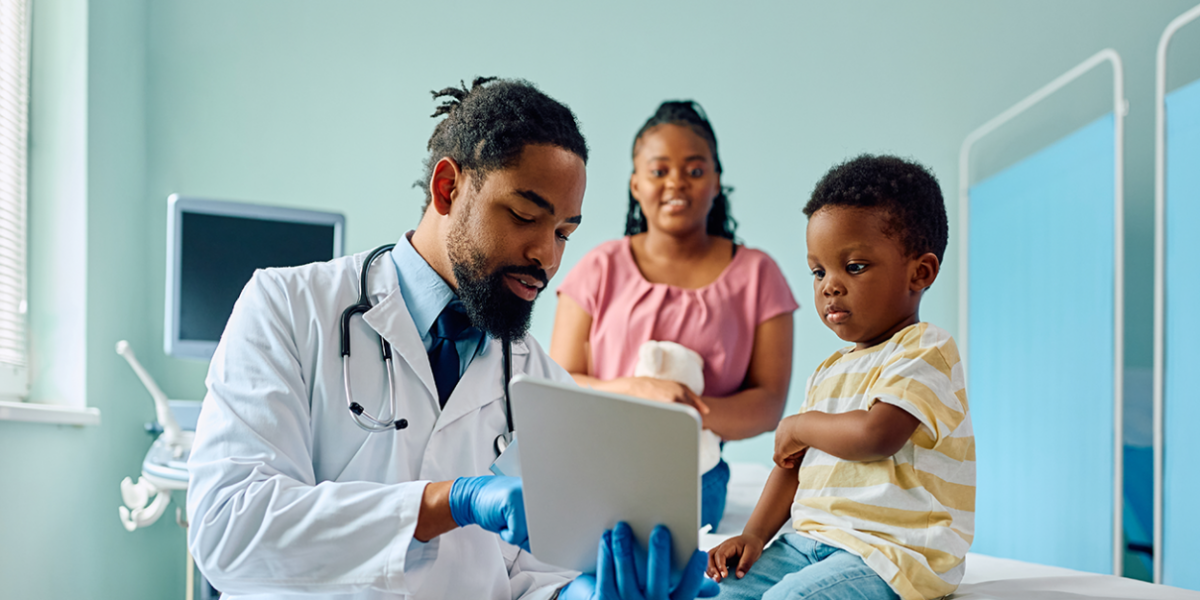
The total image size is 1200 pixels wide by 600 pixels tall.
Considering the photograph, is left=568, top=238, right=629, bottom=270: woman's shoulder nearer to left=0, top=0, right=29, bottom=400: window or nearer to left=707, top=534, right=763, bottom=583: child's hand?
left=707, top=534, right=763, bottom=583: child's hand

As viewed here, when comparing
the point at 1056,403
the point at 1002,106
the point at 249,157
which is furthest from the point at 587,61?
the point at 1056,403

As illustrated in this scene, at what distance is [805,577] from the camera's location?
1.02 meters

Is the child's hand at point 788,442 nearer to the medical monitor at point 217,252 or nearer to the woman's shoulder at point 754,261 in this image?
the woman's shoulder at point 754,261

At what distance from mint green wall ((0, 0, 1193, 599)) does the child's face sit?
1942 millimetres

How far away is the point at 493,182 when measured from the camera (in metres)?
1.11

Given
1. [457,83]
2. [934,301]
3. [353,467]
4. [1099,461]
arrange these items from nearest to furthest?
[353,467], [1099,461], [457,83], [934,301]

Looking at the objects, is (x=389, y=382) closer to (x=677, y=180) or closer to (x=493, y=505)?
(x=493, y=505)

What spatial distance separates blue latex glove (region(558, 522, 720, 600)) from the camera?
31.5 inches

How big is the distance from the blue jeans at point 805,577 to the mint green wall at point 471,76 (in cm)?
185

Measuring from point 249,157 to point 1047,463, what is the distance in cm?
283

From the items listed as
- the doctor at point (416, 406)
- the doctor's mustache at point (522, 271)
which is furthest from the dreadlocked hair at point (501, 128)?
the doctor's mustache at point (522, 271)

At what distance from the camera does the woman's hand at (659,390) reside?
1655mm

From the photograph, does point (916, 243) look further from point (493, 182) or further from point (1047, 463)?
point (1047, 463)

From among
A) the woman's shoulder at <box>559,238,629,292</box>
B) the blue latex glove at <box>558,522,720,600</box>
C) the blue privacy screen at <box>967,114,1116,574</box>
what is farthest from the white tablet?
the blue privacy screen at <box>967,114,1116,574</box>
